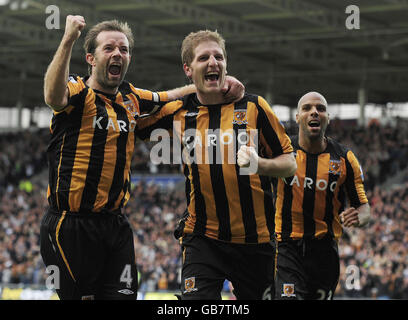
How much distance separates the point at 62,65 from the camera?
15.6 ft

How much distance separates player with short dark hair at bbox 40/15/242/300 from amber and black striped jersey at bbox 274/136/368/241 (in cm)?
206

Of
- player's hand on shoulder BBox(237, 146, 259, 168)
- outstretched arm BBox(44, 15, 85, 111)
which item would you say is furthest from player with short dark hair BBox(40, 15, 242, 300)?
player's hand on shoulder BBox(237, 146, 259, 168)

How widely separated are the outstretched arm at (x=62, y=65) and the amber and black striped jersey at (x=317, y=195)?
2771mm

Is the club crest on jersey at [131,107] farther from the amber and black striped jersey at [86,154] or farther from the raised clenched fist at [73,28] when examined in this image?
the raised clenched fist at [73,28]

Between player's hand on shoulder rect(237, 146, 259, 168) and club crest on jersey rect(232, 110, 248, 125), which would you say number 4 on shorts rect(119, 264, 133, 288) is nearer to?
player's hand on shoulder rect(237, 146, 259, 168)

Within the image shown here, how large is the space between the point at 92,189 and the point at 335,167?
8.91 ft

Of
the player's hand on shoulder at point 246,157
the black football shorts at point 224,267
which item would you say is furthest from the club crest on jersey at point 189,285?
the player's hand on shoulder at point 246,157

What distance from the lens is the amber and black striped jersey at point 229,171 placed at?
213 inches

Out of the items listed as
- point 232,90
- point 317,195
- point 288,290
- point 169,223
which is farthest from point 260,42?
point 232,90

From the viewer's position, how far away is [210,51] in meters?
5.34

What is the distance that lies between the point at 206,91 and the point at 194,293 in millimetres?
1437

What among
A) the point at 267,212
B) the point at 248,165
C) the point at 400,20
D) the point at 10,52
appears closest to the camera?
the point at 248,165
